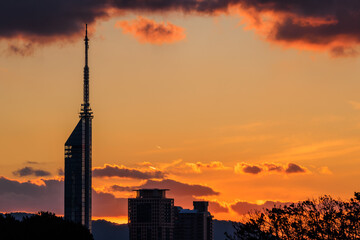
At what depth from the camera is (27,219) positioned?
147000 mm

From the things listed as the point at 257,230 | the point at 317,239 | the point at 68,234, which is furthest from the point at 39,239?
the point at 317,239

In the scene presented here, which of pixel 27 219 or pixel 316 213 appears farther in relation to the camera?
pixel 27 219

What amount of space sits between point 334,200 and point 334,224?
2889mm

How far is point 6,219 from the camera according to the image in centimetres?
14712

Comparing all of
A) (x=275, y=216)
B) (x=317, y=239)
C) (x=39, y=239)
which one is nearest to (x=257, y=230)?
(x=275, y=216)

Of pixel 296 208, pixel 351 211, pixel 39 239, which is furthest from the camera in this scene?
pixel 39 239

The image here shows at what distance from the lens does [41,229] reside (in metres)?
136

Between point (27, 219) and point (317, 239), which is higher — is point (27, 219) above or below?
above

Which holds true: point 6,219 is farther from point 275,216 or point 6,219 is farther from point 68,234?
point 275,216

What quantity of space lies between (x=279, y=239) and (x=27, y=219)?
196 feet

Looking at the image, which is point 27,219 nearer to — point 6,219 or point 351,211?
point 6,219

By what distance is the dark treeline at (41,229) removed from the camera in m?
131

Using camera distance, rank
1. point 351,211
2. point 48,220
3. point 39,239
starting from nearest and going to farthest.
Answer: point 351,211 → point 39,239 → point 48,220

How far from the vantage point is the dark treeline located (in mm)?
130750
